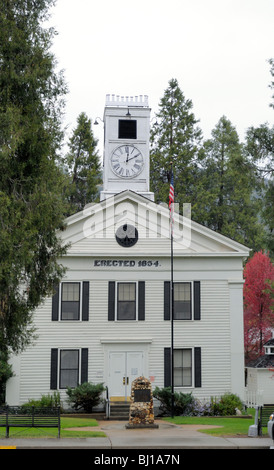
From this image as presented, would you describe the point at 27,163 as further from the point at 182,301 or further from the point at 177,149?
the point at 177,149

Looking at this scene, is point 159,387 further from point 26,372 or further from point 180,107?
point 180,107

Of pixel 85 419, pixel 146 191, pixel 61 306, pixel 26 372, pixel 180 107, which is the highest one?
pixel 180 107

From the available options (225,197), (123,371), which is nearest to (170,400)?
(123,371)

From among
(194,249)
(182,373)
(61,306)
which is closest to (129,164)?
(194,249)

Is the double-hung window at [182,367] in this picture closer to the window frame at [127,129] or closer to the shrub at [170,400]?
the shrub at [170,400]

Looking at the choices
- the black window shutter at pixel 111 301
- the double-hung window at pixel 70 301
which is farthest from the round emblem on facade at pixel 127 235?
the double-hung window at pixel 70 301

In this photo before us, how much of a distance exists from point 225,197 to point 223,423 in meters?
28.2

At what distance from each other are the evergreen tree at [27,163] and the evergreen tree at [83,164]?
2997 cm

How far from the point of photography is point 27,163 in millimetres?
17266

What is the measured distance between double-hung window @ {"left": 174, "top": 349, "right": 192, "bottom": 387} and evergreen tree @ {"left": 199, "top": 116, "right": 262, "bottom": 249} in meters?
17.8

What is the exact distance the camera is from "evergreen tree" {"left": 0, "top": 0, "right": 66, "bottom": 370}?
1606cm

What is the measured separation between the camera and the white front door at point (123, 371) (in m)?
25.6

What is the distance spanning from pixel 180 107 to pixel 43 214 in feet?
116
